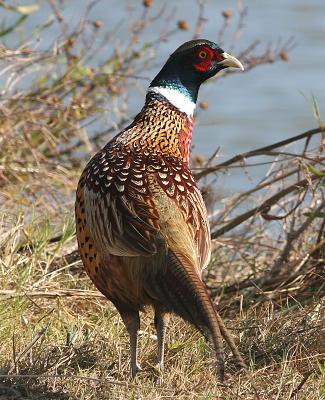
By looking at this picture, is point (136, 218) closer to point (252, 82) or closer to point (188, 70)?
point (188, 70)

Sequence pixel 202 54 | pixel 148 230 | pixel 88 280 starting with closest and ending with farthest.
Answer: pixel 148 230, pixel 202 54, pixel 88 280

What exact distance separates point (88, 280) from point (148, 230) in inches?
54.4

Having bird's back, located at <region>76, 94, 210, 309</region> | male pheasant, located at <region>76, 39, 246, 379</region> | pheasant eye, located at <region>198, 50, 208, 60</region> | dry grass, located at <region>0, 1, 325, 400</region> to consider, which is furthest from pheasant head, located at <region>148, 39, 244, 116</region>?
dry grass, located at <region>0, 1, 325, 400</region>

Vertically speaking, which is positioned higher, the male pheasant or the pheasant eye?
the pheasant eye

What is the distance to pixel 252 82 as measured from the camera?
1345 centimetres

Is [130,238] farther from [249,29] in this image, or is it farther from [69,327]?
[249,29]

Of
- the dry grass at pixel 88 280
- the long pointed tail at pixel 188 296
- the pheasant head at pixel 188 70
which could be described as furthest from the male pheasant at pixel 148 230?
the dry grass at pixel 88 280

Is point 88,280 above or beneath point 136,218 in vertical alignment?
beneath

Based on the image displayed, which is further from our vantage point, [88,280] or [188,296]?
[88,280]

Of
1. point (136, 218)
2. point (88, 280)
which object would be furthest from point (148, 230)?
point (88, 280)

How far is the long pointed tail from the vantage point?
3.76 m

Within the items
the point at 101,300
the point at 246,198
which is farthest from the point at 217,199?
the point at 101,300

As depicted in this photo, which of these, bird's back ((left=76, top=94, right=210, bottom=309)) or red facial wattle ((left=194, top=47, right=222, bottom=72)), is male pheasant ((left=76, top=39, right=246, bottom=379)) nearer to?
bird's back ((left=76, top=94, right=210, bottom=309))

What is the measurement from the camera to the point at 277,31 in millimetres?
13773
